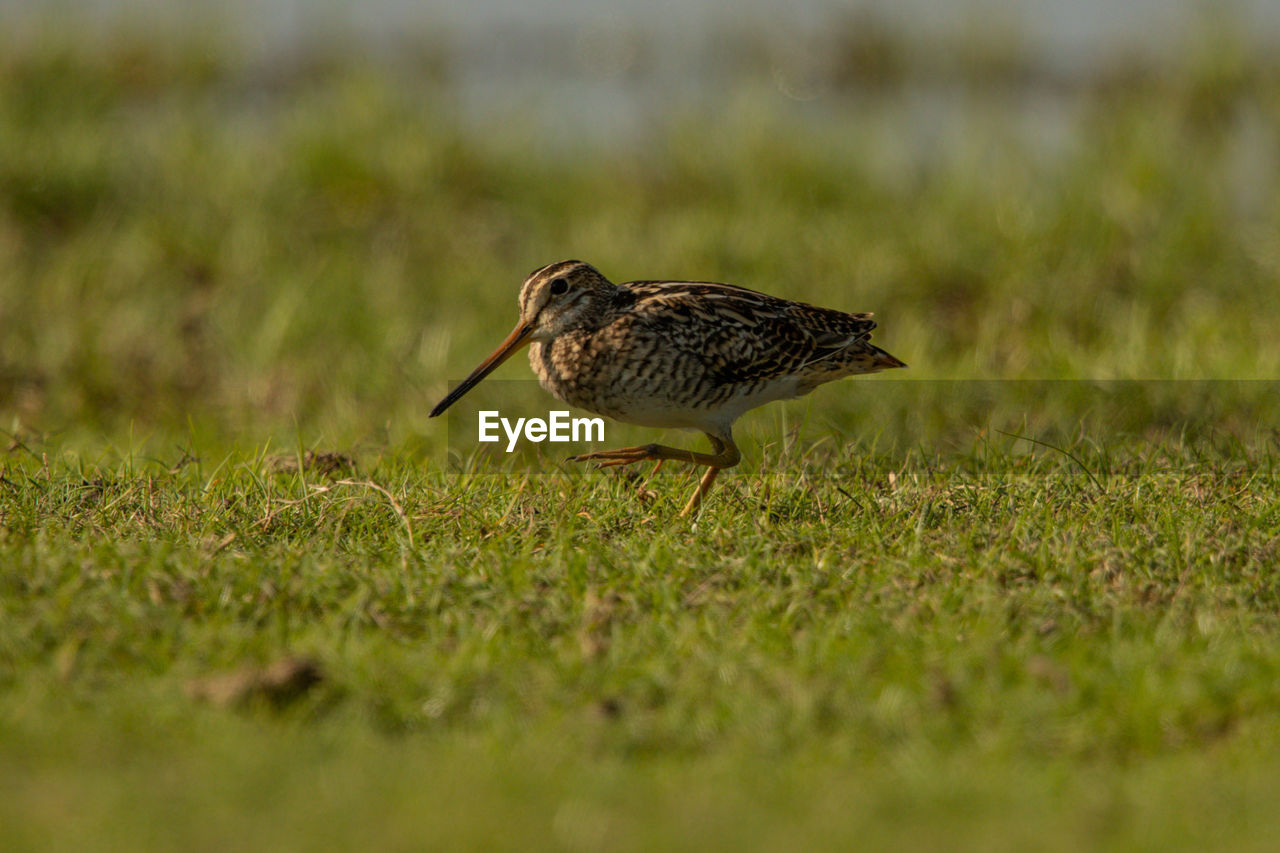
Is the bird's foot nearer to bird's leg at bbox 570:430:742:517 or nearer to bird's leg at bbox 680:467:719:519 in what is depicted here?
bird's leg at bbox 570:430:742:517

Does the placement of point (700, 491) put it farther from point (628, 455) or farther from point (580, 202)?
point (580, 202)

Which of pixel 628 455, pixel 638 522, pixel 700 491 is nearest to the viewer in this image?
pixel 638 522

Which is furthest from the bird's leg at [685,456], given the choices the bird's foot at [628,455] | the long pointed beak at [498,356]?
the long pointed beak at [498,356]

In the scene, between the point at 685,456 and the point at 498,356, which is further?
the point at 498,356

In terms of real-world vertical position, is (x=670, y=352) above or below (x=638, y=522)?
above

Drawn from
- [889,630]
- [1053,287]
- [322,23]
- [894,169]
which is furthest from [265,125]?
[889,630]

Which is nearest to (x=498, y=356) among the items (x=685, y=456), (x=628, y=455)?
(x=628, y=455)

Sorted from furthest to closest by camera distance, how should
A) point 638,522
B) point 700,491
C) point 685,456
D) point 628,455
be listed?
point 628,455, point 685,456, point 700,491, point 638,522

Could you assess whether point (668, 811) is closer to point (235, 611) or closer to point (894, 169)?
point (235, 611)

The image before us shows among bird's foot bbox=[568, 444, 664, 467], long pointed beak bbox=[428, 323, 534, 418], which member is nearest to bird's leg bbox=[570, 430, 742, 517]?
bird's foot bbox=[568, 444, 664, 467]
